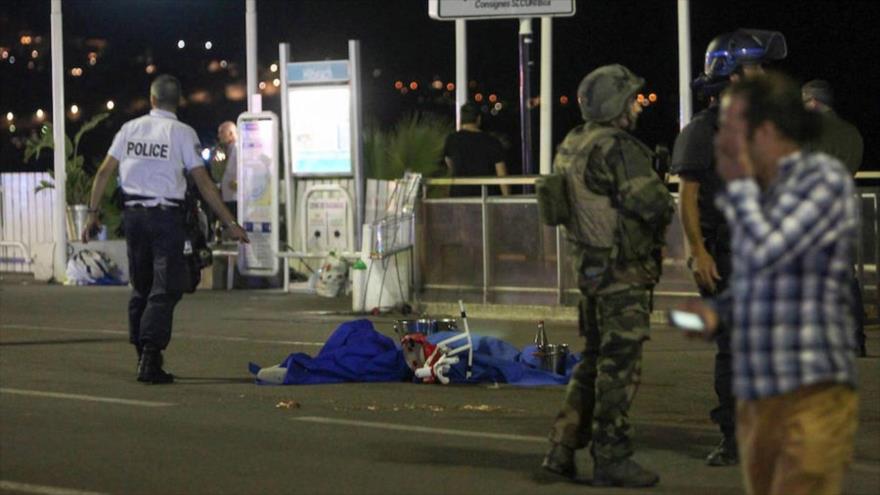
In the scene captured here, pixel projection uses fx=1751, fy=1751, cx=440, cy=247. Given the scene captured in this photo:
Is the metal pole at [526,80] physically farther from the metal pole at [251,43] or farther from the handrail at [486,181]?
the metal pole at [251,43]

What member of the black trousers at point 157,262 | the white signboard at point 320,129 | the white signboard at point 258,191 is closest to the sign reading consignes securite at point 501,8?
the white signboard at point 320,129

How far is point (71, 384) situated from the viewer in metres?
11.6

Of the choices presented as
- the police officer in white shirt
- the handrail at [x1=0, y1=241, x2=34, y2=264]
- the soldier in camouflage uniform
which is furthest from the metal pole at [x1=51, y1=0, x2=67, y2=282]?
the soldier in camouflage uniform

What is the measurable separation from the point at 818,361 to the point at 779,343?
12cm

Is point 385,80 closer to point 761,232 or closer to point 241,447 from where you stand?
point 241,447

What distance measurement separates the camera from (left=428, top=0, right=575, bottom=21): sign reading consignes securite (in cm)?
1702

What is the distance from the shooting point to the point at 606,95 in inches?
314

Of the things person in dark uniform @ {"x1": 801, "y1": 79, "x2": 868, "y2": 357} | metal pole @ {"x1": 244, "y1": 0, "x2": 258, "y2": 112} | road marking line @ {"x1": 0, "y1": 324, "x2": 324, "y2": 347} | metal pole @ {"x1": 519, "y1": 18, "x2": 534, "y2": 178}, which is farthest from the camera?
metal pole @ {"x1": 244, "y1": 0, "x2": 258, "y2": 112}

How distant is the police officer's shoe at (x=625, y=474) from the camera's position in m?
7.77

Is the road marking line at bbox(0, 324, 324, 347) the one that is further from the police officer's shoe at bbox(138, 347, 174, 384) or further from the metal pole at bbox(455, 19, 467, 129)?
the metal pole at bbox(455, 19, 467, 129)

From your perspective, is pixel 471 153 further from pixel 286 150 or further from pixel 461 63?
pixel 461 63

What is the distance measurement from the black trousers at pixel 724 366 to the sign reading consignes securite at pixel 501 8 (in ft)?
29.3

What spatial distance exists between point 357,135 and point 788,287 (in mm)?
14597

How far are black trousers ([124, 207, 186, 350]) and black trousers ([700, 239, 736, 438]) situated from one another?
4.42 metres
